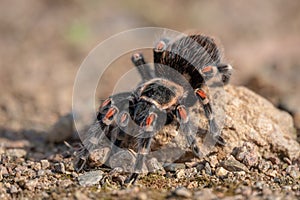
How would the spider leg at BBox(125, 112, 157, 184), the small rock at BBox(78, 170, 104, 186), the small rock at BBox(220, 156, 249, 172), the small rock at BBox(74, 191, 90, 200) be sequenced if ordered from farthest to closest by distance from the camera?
the small rock at BBox(220, 156, 249, 172)
the spider leg at BBox(125, 112, 157, 184)
the small rock at BBox(78, 170, 104, 186)
the small rock at BBox(74, 191, 90, 200)

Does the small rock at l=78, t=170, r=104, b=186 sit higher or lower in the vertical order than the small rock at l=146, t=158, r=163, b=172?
lower

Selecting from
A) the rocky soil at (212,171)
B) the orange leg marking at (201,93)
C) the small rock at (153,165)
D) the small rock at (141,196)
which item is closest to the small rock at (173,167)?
the rocky soil at (212,171)

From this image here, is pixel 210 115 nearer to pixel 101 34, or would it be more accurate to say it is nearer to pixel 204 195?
pixel 204 195

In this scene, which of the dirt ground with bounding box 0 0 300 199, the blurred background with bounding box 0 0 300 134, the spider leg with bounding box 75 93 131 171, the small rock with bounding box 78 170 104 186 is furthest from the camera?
the blurred background with bounding box 0 0 300 134

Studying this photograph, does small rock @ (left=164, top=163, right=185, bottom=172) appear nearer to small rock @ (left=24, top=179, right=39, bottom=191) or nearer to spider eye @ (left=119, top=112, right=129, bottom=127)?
spider eye @ (left=119, top=112, right=129, bottom=127)

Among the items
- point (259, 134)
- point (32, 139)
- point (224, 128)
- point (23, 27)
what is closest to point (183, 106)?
point (224, 128)

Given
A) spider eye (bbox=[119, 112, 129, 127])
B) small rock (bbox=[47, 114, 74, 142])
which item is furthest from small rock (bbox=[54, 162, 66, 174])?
small rock (bbox=[47, 114, 74, 142])

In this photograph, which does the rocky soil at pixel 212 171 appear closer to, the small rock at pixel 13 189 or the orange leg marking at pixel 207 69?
the small rock at pixel 13 189

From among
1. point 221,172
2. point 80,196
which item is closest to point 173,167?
point 221,172

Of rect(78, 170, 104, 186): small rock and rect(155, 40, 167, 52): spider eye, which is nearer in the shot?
rect(78, 170, 104, 186): small rock
